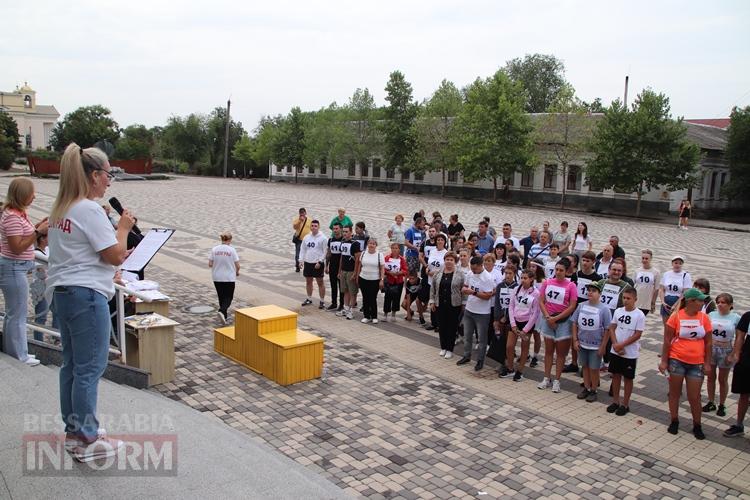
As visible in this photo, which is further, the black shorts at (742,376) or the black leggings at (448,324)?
the black leggings at (448,324)

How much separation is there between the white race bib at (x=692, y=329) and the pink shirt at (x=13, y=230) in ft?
24.2

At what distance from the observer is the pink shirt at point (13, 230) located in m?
5.81

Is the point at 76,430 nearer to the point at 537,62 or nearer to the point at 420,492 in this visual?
the point at 420,492

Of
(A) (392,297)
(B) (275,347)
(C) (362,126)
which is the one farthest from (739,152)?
(B) (275,347)

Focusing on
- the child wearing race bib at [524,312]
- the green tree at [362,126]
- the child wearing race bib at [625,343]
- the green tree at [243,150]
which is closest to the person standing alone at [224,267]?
the child wearing race bib at [524,312]

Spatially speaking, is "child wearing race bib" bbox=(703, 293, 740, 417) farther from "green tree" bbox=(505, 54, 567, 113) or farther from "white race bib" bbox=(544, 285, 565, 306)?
"green tree" bbox=(505, 54, 567, 113)

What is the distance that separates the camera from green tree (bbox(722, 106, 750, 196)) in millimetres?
39281

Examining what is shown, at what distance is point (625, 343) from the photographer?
738cm

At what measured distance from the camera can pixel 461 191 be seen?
53.1 m

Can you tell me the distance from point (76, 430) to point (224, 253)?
684 centimetres

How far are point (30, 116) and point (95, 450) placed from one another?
5019 inches

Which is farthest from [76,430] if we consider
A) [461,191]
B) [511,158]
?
[461,191]

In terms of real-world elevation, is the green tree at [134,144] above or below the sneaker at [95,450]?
above

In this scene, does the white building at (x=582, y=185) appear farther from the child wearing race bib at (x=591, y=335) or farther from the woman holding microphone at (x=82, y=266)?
the woman holding microphone at (x=82, y=266)
